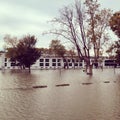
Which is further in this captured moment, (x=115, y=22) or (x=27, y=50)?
(x=27, y=50)

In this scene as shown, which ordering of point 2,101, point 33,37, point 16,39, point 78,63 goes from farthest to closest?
point 78,63 → point 16,39 → point 33,37 → point 2,101

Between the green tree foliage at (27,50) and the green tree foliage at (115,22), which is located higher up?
the green tree foliage at (115,22)

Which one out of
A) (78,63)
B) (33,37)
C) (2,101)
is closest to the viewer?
(2,101)

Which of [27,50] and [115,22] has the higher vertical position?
[115,22]

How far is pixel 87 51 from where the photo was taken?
52.6m

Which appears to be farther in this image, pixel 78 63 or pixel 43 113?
pixel 78 63

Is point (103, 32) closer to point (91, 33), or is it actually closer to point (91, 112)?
point (91, 33)

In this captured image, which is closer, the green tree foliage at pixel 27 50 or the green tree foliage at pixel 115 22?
the green tree foliage at pixel 115 22

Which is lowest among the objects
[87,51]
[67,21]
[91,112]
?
[91,112]

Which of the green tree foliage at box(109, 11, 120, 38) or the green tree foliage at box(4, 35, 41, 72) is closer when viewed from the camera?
the green tree foliage at box(109, 11, 120, 38)

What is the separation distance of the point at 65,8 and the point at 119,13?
8.37 m

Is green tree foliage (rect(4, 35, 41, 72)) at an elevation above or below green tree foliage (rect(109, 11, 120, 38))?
below

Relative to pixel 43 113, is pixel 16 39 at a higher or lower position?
higher

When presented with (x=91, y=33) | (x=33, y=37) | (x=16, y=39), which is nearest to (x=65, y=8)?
(x=91, y=33)
